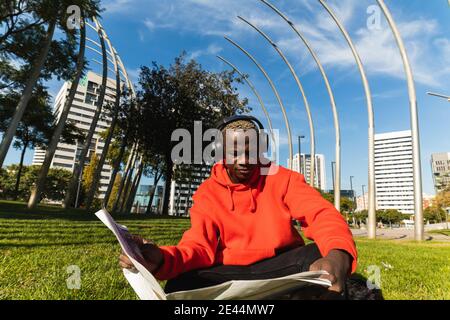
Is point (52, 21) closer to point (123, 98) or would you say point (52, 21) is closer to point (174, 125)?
point (174, 125)

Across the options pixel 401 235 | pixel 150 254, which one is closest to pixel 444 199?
pixel 401 235

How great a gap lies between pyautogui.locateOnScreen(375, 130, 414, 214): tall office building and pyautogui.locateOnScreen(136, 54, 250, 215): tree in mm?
127714

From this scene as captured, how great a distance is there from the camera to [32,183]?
69875 mm

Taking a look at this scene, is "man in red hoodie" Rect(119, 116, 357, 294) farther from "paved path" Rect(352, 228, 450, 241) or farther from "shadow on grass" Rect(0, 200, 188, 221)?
"paved path" Rect(352, 228, 450, 241)

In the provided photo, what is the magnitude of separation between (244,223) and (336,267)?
848 millimetres

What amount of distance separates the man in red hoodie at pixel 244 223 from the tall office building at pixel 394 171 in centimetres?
15066

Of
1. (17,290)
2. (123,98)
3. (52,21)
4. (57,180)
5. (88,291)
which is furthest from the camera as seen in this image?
(57,180)

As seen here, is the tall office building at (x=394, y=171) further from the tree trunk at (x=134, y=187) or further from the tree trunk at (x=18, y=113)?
the tree trunk at (x=18, y=113)

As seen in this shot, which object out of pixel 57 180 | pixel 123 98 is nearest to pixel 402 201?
pixel 57 180

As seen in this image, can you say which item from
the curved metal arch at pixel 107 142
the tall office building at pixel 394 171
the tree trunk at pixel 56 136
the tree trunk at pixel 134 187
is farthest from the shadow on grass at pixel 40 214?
the tall office building at pixel 394 171

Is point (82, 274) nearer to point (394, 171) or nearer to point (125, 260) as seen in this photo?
point (125, 260)

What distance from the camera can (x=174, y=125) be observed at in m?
27.6

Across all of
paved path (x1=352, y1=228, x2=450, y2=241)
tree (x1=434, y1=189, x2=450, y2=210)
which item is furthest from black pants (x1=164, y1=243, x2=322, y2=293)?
tree (x1=434, y1=189, x2=450, y2=210)
